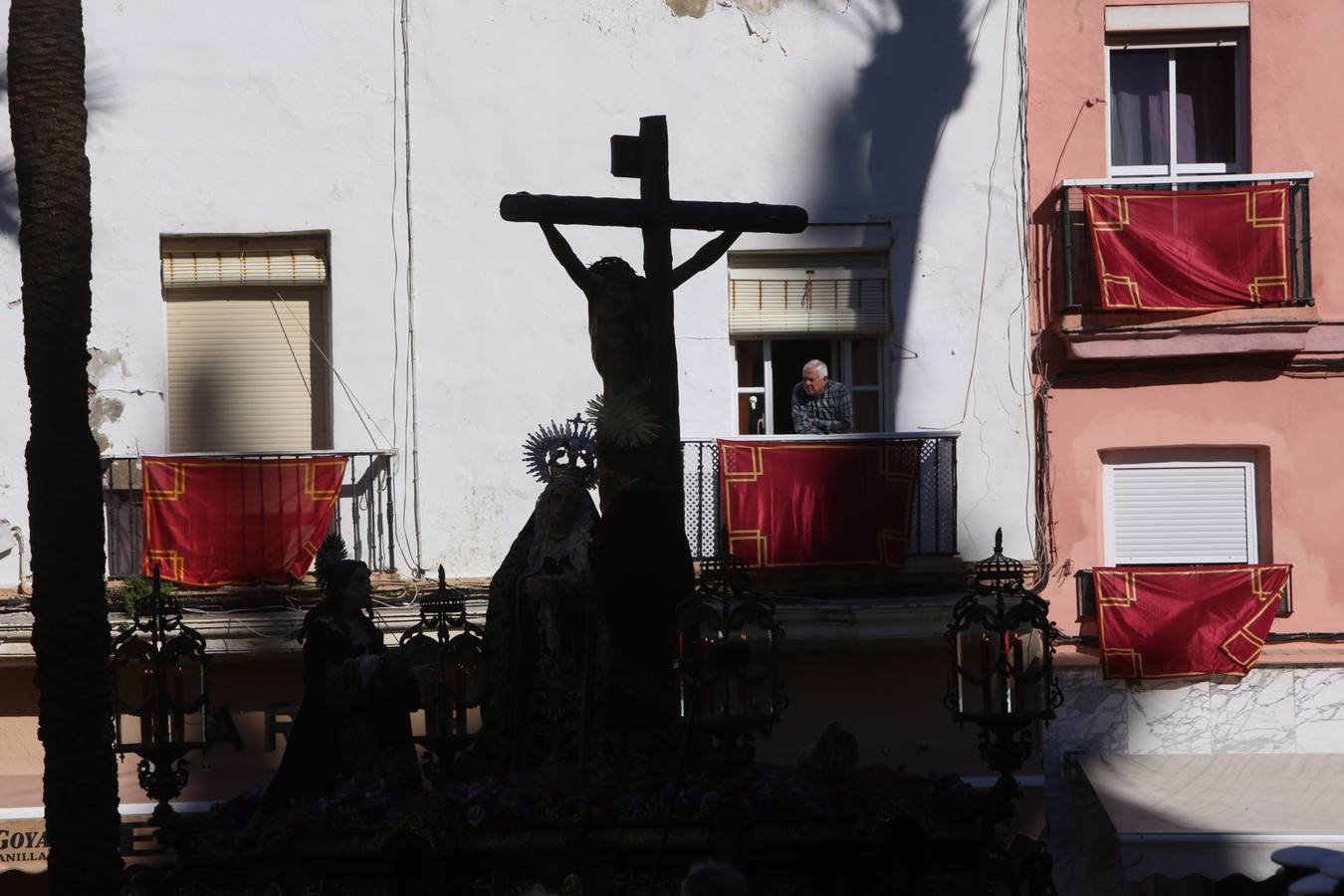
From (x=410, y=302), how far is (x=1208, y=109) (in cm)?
583

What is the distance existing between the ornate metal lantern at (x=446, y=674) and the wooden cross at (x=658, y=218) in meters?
1.30

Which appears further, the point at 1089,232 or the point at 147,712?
the point at 1089,232

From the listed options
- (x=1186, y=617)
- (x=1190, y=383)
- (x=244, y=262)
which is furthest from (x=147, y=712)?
(x=1190, y=383)

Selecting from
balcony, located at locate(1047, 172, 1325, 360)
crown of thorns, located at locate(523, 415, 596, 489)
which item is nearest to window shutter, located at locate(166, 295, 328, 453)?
balcony, located at locate(1047, 172, 1325, 360)

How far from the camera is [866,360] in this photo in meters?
17.0

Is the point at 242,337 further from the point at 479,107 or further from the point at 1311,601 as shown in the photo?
the point at 1311,601

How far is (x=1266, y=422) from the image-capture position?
1648cm

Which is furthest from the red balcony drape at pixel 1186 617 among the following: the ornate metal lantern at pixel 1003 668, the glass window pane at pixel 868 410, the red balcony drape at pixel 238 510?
the ornate metal lantern at pixel 1003 668

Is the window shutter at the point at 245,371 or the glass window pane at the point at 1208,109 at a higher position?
the glass window pane at the point at 1208,109

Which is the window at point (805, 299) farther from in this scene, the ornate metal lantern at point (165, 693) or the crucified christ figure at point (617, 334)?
the crucified christ figure at point (617, 334)

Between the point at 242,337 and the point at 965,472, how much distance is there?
5.24m

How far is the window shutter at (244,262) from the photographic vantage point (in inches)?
661

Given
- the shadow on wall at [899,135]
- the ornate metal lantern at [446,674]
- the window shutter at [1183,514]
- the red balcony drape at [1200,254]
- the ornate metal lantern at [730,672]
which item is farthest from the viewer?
the shadow on wall at [899,135]

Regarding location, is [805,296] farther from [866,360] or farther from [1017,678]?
[1017,678]
